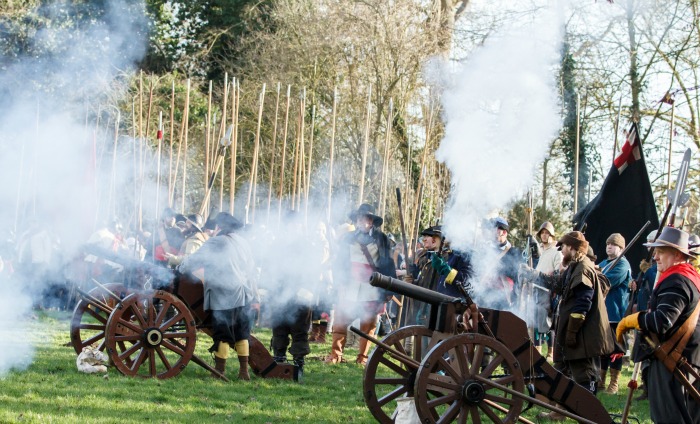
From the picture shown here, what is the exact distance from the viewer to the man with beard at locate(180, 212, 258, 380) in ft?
29.5

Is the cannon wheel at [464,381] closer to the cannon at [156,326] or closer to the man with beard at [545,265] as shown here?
the man with beard at [545,265]

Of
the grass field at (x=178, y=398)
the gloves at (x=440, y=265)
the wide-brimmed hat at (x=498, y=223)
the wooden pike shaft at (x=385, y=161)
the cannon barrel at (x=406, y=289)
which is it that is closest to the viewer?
the cannon barrel at (x=406, y=289)

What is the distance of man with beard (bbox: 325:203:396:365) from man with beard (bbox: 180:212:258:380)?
1.92 m

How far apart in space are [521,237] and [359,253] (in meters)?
8.82

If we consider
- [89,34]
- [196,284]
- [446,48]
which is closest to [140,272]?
Answer: [196,284]

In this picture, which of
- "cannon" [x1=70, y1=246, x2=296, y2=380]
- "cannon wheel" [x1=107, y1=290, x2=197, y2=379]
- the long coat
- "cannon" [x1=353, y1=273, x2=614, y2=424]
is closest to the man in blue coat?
the long coat

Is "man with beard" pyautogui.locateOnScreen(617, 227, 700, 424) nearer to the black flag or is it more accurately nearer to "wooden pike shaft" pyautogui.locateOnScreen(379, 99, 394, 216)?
the black flag

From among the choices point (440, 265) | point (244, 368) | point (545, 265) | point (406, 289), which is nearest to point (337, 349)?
point (244, 368)

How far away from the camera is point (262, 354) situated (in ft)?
30.7

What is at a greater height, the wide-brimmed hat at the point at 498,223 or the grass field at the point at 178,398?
the wide-brimmed hat at the point at 498,223

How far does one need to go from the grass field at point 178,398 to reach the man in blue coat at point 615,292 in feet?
0.81

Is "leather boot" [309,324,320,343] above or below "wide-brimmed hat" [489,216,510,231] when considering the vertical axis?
below

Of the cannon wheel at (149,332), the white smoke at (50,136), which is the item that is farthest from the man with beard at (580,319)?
the white smoke at (50,136)

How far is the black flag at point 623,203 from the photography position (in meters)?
11.8
